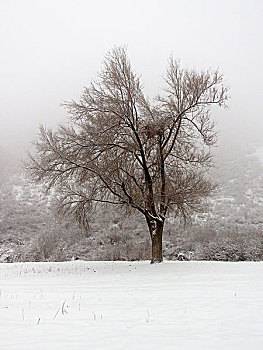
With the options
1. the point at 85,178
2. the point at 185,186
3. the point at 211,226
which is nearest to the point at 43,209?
the point at 211,226

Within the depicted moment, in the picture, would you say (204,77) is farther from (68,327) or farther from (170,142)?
(68,327)

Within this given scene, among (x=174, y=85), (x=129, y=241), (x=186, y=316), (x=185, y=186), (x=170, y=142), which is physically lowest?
(x=186, y=316)

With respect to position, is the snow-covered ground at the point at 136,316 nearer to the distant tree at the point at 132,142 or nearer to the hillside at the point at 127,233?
the distant tree at the point at 132,142

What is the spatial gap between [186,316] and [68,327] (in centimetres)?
192

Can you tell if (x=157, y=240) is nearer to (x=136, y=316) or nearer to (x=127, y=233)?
(x=136, y=316)

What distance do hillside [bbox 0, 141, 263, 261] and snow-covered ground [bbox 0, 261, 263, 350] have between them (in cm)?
848

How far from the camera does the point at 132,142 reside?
14469 millimetres

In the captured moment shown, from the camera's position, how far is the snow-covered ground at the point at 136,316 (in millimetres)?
4230

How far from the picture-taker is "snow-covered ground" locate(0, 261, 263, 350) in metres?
4.23

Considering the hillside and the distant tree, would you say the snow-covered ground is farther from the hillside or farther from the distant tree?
the hillside

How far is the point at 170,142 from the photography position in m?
16.1

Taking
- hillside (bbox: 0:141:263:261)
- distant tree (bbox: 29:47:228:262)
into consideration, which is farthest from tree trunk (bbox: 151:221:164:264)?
hillside (bbox: 0:141:263:261)

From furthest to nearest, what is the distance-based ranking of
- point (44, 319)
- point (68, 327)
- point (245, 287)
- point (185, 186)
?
point (185, 186), point (245, 287), point (44, 319), point (68, 327)

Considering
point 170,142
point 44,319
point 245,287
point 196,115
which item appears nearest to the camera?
point 44,319
